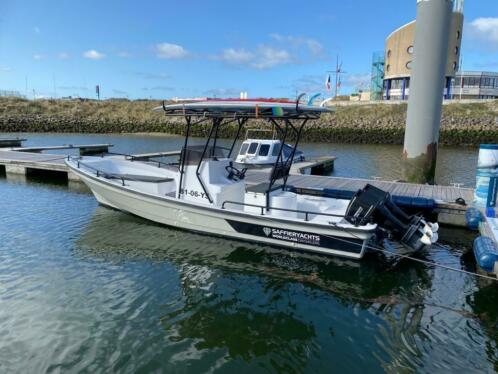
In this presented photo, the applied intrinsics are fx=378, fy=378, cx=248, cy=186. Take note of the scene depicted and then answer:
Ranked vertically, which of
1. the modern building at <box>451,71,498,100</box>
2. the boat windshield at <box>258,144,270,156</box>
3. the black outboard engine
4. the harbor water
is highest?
the modern building at <box>451,71,498,100</box>

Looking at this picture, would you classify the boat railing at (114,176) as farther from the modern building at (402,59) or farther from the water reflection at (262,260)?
the modern building at (402,59)

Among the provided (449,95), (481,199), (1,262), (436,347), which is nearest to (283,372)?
(436,347)

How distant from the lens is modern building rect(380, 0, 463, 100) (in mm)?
55250

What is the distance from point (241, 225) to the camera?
9703 mm

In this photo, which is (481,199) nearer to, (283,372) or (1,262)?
(283,372)

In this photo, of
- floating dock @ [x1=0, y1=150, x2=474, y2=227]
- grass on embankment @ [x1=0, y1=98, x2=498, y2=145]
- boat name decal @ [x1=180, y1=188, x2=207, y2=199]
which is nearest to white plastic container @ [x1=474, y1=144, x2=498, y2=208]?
floating dock @ [x1=0, y1=150, x2=474, y2=227]

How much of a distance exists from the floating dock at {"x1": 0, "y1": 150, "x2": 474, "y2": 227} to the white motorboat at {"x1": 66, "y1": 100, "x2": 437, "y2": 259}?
321cm

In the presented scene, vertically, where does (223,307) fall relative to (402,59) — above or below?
below

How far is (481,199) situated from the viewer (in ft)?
36.9

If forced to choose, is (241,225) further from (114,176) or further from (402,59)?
(402,59)

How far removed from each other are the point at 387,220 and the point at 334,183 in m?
6.08

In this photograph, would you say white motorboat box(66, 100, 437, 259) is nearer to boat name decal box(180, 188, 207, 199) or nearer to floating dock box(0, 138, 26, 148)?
boat name decal box(180, 188, 207, 199)

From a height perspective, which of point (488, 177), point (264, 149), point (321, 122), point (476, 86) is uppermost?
point (476, 86)

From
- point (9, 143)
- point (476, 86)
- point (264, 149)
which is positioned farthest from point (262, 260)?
point (476, 86)
